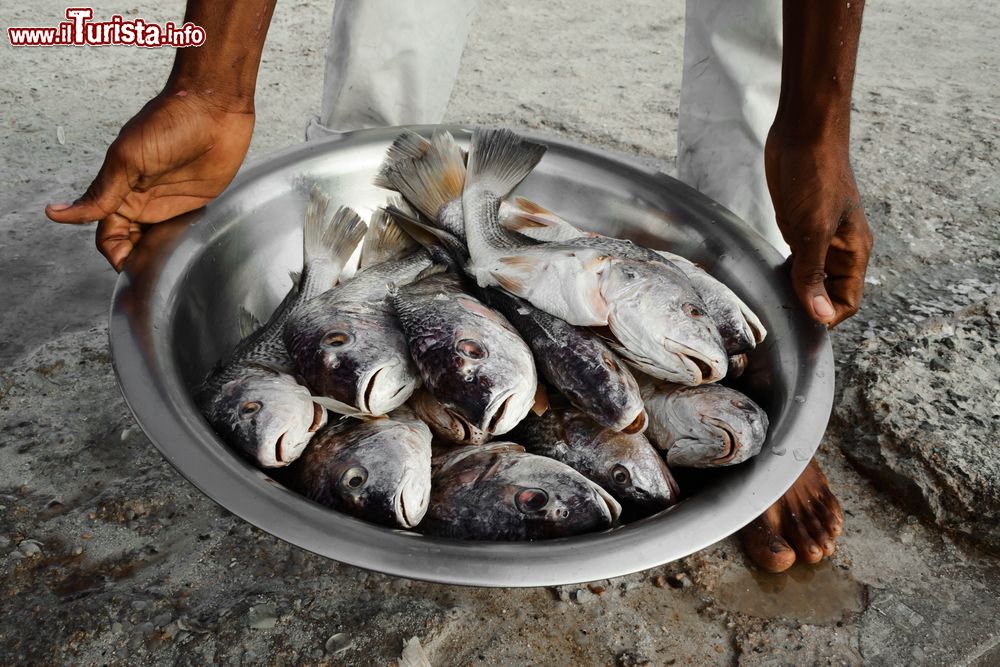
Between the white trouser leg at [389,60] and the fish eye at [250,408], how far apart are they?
1413mm

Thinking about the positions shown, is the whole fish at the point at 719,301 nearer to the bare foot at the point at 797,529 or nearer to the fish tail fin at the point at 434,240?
the fish tail fin at the point at 434,240

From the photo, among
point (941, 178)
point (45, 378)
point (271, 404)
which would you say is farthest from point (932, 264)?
point (45, 378)

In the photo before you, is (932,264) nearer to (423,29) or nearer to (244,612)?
(423,29)

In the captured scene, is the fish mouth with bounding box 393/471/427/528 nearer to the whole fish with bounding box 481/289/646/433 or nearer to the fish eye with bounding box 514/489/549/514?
the fish eye with bounding box 514/489/549/514

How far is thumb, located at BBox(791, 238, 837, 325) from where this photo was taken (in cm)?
200

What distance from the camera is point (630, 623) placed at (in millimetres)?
2123

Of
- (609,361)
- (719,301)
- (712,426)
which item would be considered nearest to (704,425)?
(712,426)

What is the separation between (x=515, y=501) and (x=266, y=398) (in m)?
0.58

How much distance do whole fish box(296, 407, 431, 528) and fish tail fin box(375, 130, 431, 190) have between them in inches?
35.7

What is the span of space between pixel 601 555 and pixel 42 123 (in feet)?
12.7

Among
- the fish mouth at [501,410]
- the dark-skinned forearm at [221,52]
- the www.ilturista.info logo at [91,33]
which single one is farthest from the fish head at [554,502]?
the www.ilturista.info logo at [91,33]

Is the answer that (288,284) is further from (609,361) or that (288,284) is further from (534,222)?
(609,361)

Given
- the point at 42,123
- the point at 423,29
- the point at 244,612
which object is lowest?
the point at 244,612

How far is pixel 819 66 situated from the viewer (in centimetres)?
209
